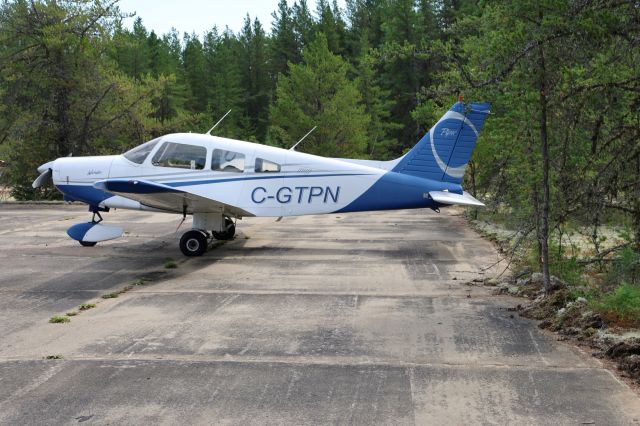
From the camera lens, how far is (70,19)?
27.3 metres

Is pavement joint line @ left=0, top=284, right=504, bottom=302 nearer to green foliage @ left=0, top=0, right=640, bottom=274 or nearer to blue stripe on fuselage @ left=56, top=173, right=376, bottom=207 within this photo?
green foliage @ left=0, top=0, right=640, bottom=274

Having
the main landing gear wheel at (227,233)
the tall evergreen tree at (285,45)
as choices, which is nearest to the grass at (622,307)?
the main landing gear wheel at (227,233)

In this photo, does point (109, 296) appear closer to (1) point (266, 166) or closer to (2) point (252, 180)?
(2) point (252, 180)

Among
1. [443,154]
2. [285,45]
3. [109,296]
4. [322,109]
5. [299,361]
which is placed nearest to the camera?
[299,361]

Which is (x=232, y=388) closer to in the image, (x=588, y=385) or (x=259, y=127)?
(x=588, y=385)

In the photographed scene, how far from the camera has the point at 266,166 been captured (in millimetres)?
12625

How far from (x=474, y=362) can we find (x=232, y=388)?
7.29 feet

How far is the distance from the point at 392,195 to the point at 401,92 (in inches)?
1691

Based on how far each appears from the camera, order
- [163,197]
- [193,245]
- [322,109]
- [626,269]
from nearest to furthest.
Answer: [626,269], [163,197], [193,245], [322,109]

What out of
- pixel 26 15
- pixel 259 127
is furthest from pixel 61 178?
pixel 259 127

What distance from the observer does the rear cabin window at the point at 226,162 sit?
40.9 feet

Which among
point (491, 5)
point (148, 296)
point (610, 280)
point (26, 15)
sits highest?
point (26, 15)

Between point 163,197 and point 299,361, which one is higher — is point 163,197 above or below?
above

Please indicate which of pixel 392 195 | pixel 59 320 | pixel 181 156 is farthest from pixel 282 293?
pixel 181 156
